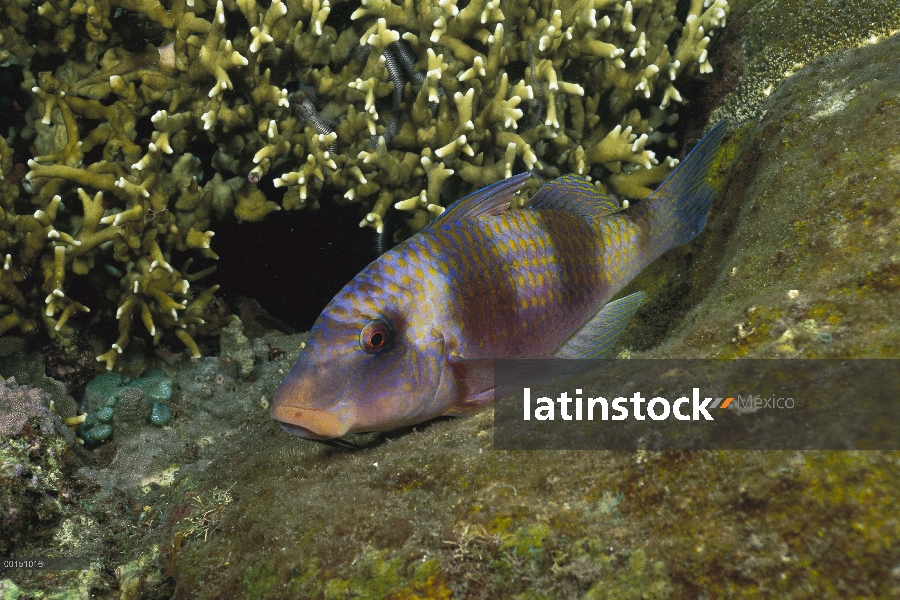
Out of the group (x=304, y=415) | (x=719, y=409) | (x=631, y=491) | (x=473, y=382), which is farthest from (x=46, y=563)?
(x=719, y=409)

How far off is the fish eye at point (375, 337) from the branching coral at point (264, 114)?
184 centimetres

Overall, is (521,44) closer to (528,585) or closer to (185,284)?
(185,284)

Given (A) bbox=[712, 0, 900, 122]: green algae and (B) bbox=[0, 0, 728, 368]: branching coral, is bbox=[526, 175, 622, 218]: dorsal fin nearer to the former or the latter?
(B) bbox=[0, 0, 728, 368]: branching coral

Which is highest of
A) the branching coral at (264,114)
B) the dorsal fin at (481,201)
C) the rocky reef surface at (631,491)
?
the branching coral at (264,114)

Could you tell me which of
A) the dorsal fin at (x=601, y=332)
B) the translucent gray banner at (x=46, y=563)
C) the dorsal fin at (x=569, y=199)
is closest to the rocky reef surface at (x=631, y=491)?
the translucent gray banner at (x=46, y=563)

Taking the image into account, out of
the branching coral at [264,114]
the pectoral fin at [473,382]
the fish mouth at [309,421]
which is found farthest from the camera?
the branching coral at [264,114]

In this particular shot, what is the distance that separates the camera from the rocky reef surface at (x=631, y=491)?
1276 millimetres

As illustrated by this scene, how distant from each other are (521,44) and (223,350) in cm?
347

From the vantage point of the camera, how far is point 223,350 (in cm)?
444

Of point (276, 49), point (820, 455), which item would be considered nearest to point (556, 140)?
point (276, 49)

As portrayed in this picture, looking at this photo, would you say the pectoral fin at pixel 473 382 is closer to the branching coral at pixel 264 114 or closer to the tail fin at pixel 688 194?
the tail fin at pixel 688 194

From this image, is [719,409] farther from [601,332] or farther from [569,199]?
[569,199]

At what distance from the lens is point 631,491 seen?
4.95ft

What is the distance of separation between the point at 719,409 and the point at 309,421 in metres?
1.50
